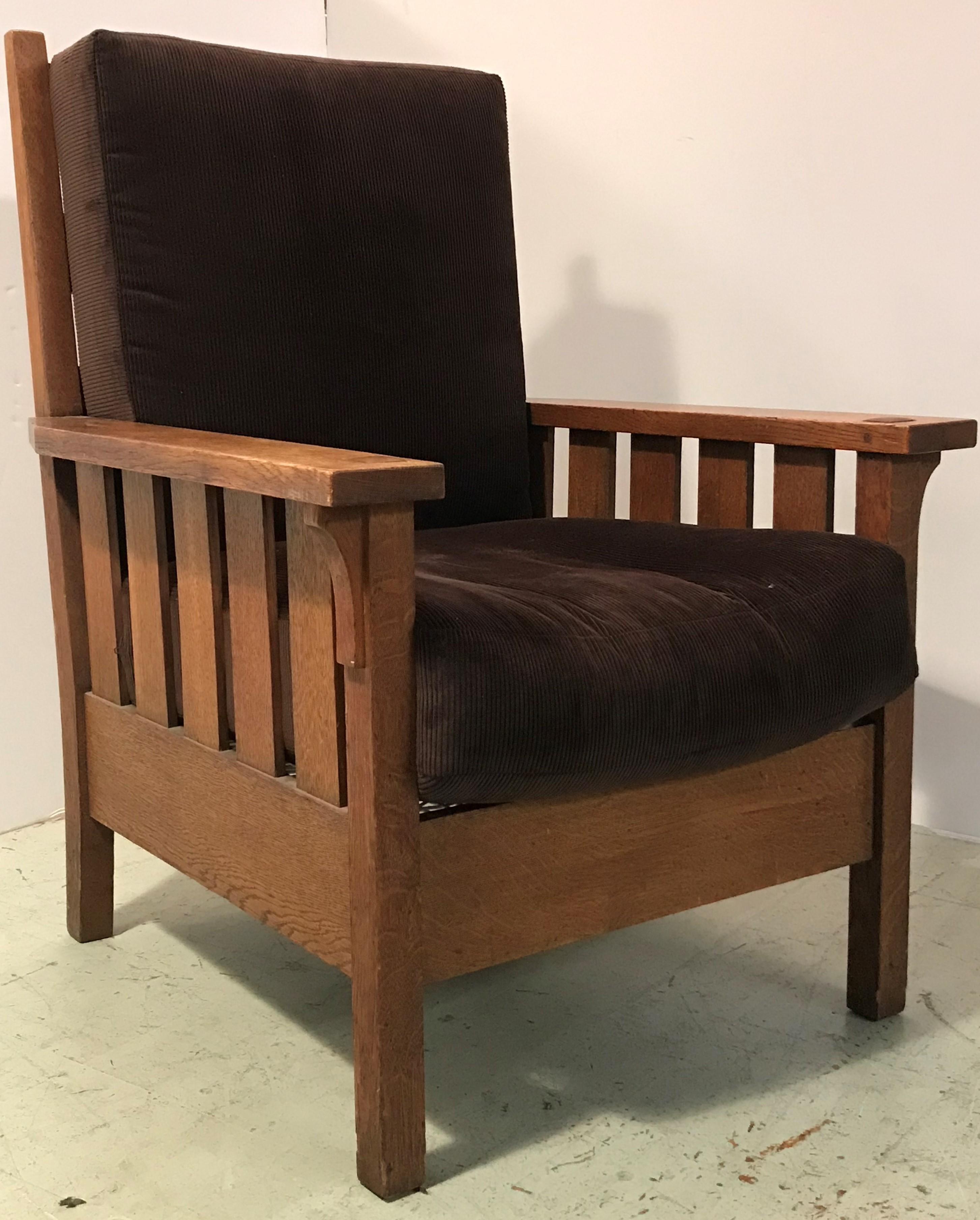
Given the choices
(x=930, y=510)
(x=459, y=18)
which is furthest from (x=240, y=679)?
(x=459, y=18)

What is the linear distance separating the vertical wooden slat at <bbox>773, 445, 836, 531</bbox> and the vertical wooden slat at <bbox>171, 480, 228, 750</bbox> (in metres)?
0.55

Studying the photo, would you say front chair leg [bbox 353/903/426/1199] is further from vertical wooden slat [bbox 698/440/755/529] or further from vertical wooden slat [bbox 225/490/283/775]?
vertical wooden slat [bbox 698/440/755/529]

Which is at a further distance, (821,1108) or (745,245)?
(745,245)

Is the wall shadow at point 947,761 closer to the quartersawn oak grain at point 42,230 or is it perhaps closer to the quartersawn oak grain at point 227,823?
the quartersawn oak grain at point 227,823

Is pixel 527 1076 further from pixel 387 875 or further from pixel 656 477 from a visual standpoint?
pixel 656 477

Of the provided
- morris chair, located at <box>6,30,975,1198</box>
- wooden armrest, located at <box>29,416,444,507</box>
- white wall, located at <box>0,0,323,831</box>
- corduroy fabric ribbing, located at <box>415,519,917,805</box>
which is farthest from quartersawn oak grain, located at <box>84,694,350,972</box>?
white wall, located at <box>0,0,323,831</box>

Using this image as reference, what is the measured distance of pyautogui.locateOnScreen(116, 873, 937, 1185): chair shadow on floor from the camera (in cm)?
123

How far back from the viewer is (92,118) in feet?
4.59

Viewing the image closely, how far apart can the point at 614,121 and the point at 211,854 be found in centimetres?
133

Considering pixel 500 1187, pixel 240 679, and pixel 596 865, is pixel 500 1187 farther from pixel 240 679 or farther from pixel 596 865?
pixel 240 679

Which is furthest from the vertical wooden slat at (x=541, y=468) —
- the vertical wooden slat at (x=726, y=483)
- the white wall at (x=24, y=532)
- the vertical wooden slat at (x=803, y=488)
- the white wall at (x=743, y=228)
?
the white wall at (x=24, y=532)

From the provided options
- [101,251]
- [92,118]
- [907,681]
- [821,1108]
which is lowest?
[821,1108]

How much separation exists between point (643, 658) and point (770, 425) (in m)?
0.41

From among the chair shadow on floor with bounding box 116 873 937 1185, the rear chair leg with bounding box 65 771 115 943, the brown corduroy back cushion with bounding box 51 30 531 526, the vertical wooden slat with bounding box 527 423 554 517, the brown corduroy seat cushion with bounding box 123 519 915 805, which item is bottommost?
the chair shadow on floor with bounding box 116 873 937 1185
